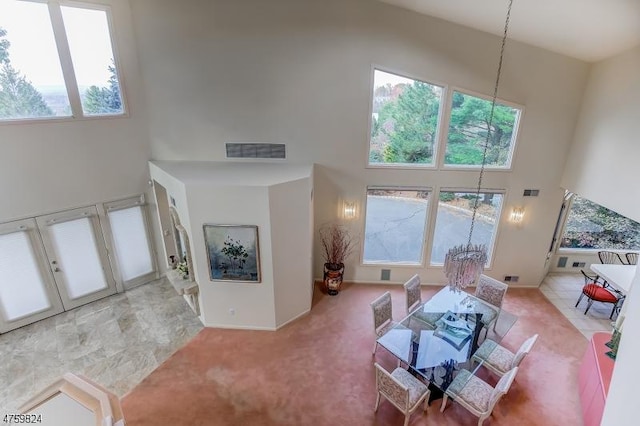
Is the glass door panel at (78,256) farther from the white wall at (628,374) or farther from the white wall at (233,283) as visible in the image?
the white wall at (628,374)

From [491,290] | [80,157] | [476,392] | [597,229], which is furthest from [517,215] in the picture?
[80,157]

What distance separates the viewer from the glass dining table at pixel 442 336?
17.0 feet

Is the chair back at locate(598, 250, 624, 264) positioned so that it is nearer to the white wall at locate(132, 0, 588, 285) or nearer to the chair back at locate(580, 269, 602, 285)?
the chair back at locate(580, 269, 602, 285)

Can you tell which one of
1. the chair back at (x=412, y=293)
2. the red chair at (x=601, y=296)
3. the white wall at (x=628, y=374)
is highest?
the white wall at (x=628, y=374)

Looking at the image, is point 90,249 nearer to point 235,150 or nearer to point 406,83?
point 235,150

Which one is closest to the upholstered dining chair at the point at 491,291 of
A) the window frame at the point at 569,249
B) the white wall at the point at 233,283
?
the window frame at the point at 569,249

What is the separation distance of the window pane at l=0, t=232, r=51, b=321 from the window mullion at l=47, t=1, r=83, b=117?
2.68 meters

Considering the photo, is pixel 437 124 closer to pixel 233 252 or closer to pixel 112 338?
pixel 233 252

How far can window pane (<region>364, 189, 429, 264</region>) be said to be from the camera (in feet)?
25.5

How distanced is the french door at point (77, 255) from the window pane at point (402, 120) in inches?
245

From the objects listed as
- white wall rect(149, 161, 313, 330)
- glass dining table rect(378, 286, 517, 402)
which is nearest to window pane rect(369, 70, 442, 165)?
white wall rect(149, 161, 313, 330)

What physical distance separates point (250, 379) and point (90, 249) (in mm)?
4607

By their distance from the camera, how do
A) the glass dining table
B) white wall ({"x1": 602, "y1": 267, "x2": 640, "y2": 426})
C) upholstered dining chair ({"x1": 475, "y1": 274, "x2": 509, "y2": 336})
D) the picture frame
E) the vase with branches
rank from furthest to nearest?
the vase with branches, upholstered dining chair ({"x1": 475, "y1": 274, "x2": 509, "y2": 336}), the picture frame, the glass dining table, white wall ({"x1": 602, "y1": 267, "x2": 640, "y2": 426})

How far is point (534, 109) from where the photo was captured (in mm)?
6922
